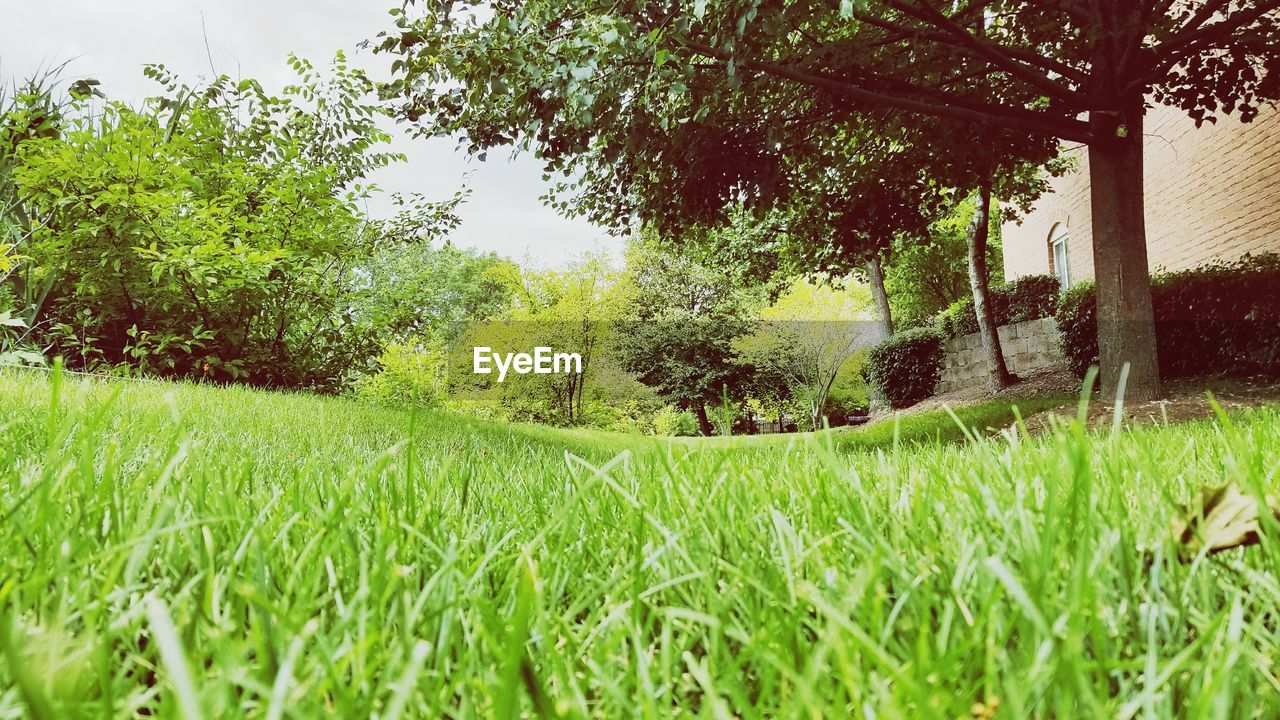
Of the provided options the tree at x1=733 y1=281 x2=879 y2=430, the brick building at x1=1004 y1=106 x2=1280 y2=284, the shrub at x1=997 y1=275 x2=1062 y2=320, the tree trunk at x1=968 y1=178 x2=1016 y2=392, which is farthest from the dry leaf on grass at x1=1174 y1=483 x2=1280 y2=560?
the tree at x1=733 y1=281 x2=879 y2=430

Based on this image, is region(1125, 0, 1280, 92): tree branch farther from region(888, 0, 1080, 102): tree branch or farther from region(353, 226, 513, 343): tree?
region(353, 226, 513, 343): tree

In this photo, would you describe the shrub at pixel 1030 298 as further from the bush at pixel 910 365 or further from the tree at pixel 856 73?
the tree at pixel 856 73

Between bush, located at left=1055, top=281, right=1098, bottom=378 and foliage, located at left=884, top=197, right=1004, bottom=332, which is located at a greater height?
foliage, located at left=884, top=197, right=1004, bottom=332

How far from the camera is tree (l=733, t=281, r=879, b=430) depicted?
67.9 ft

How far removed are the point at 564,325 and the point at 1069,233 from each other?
45.0 ft

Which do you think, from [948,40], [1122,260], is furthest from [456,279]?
[1122,260]

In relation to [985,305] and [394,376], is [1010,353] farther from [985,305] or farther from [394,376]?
[394,376]

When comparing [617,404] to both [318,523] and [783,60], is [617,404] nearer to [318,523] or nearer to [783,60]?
[783,60]

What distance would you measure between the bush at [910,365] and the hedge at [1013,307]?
0.49 m

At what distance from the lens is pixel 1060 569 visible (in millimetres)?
690

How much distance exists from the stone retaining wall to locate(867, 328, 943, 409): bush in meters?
0.27

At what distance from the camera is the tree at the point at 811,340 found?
20688mm

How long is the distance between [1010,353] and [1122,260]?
30.7 feet

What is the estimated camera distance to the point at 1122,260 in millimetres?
7270
